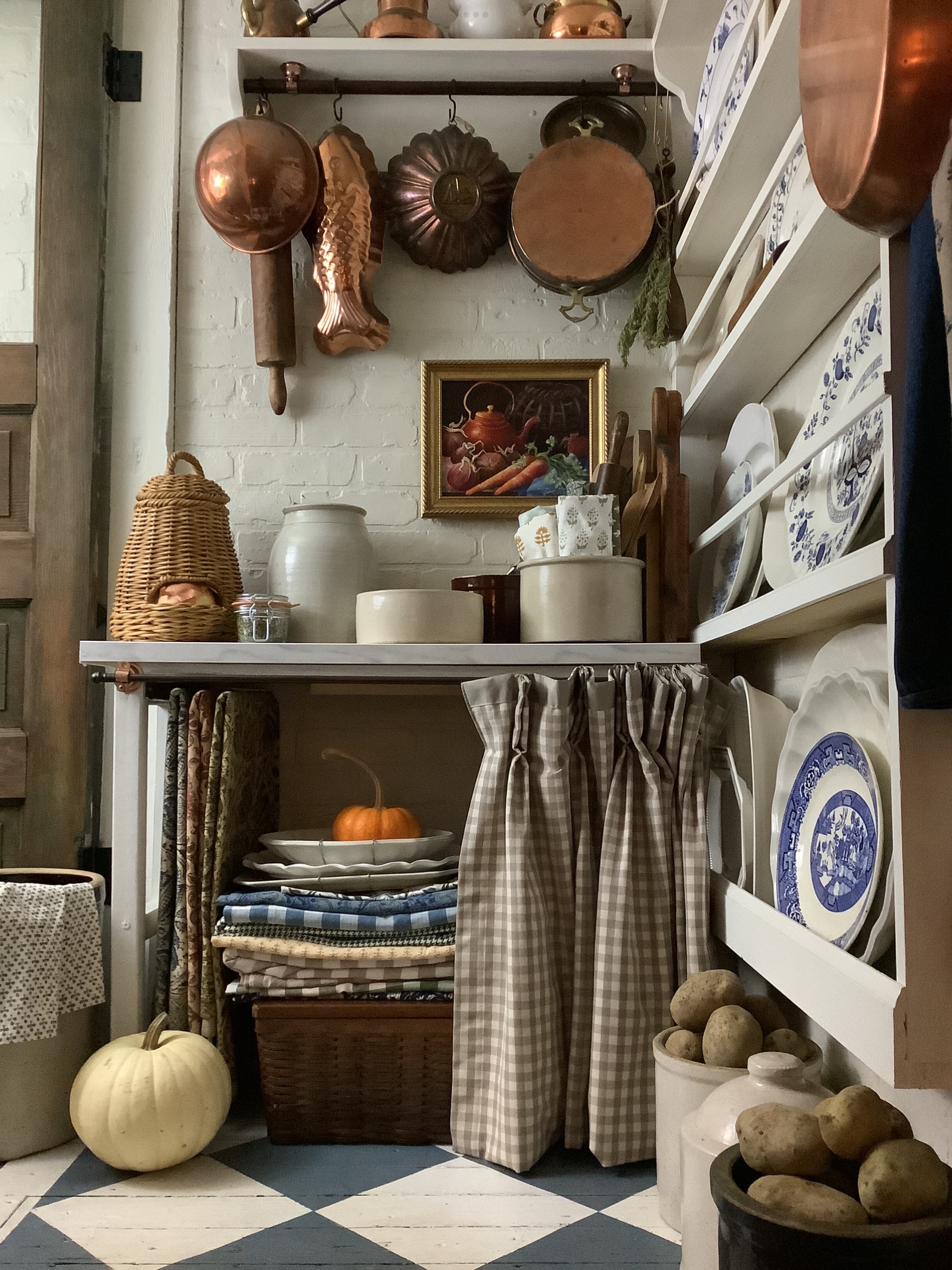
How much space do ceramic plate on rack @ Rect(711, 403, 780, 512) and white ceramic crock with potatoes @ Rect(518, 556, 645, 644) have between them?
0.27 meters

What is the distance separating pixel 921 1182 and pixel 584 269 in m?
1.74

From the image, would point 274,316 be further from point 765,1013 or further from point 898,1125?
point 898,1125

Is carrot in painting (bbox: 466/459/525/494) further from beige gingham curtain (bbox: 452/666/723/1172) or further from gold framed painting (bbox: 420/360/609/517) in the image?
beige gingham curtain (bbox: 452/666/723/1172)

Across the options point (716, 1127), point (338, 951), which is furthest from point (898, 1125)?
point (338, 951)

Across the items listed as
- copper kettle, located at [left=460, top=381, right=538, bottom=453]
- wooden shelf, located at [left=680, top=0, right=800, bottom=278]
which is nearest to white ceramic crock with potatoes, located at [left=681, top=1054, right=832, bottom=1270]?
wooden shelf, located at [left=680, top=0, right=800, bottom=278]

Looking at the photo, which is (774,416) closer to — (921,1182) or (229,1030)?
(921,1182)

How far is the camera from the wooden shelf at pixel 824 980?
0.96m

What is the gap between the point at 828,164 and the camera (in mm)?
945

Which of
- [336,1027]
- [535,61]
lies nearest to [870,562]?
[336,1027]

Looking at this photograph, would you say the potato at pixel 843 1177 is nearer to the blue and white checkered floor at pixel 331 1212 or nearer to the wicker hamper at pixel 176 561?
the blue and white checkered floor at pixel 331 1212

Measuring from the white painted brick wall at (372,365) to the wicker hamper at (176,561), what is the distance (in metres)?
0.25

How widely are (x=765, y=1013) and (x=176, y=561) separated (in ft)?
4.07

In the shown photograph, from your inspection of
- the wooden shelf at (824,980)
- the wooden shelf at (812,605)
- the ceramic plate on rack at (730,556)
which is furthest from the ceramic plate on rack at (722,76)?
the wooden shelf at (824,980)

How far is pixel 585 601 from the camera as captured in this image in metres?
1.79
